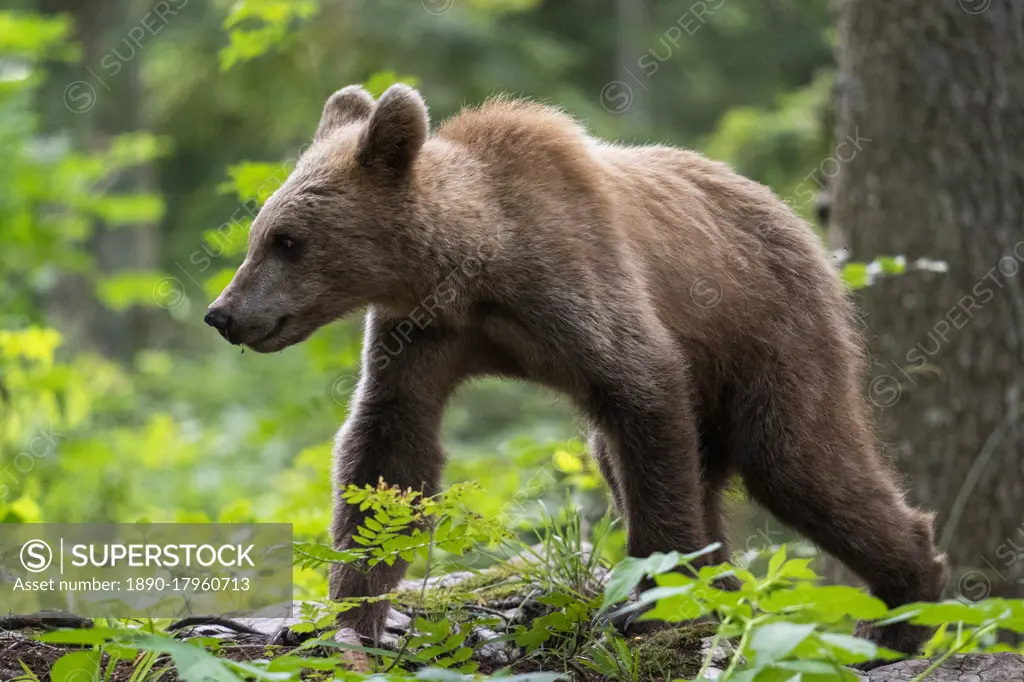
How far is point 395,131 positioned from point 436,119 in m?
8.95

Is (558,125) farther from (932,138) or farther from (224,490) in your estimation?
(224,490)

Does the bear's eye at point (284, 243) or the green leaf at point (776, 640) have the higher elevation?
the bear's eye at point (284, 243)

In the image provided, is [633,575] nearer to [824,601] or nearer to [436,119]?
[824,601]

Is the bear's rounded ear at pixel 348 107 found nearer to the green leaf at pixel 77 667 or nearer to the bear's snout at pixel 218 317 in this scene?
the bear's snout at pixel 218 317

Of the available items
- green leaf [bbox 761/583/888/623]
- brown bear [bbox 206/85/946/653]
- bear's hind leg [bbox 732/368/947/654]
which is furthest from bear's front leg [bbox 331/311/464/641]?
green leaf [bbox 761/583/888/623]

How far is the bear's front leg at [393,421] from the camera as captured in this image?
445cm

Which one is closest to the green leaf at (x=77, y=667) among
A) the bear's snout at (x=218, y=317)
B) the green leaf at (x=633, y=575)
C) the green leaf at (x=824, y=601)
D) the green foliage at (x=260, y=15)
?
the bear's snout at (x=218, y=317)

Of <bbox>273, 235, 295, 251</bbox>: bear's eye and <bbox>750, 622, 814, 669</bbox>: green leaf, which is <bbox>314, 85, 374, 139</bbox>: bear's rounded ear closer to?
<bbox>273, 235, 295, 251</bbox>: bear's eye

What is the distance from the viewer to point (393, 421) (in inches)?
177

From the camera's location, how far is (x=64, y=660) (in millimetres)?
2951

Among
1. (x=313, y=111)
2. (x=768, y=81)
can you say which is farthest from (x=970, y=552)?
(x=768, y=81)

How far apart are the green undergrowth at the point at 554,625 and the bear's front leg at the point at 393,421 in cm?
16

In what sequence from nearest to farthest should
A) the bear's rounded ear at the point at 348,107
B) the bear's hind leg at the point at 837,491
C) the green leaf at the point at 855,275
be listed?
the bear's hind leg at the point at 837,491 < the bear's rounded ear at the point at 348,107 < the green leaf at the point at 855,275

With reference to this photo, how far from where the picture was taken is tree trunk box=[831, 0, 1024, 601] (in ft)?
22.5
